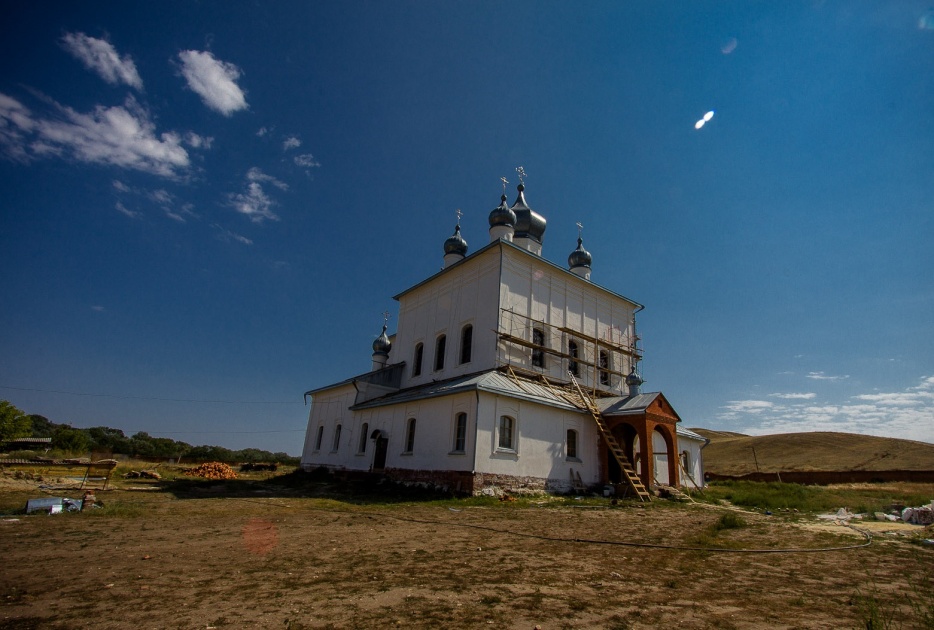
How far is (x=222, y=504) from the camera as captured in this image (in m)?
13.0

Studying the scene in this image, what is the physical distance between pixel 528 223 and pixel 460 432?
45.0ft

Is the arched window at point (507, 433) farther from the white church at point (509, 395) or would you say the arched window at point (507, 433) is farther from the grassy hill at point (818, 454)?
the grassy hill at point (818, 454)

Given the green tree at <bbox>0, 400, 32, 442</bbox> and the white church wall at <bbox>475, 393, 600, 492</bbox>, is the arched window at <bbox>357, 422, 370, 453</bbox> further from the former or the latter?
the green tree at <bbox>0, 400, 32, 442</bbox>

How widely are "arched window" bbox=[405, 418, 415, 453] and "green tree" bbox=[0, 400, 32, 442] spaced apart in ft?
150

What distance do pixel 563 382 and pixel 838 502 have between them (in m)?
10.7

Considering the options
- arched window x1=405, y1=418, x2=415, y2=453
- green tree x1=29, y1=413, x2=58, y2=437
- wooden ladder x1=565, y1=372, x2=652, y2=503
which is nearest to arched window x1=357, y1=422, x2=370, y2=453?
arched window x1=405, y1=418, x2=415, y2=453

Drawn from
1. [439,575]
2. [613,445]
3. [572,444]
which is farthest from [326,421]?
[439,575]

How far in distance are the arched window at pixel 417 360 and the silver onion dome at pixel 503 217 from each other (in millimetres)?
7816

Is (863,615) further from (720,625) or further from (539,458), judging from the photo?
(539,458)

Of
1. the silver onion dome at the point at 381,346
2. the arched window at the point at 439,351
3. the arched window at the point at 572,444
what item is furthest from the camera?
the silver onion dome at the point at 381,346

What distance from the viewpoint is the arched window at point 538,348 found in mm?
22109

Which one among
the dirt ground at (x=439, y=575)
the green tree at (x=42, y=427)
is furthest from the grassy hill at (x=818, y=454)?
the green tree at (x=42, y=427)

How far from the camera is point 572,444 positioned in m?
18.7

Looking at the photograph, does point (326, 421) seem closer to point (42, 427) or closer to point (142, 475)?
point (142, 475)
